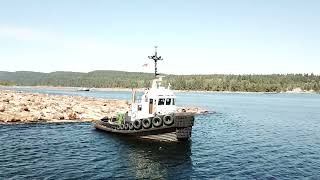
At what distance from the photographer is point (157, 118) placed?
3897 cm

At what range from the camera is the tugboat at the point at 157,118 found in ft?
125

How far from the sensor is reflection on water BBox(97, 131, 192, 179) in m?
28.5

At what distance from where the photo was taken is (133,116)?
4331 cm

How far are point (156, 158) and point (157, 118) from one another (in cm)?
642

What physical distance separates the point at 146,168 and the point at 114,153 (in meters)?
6.20

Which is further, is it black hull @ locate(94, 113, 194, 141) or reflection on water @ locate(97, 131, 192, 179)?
black hull @ locate(94, 113, 194, 141)

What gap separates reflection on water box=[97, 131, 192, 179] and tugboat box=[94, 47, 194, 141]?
0.86m

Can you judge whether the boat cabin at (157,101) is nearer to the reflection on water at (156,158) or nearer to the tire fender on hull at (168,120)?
Result: the tire fender on hull at (168,120)

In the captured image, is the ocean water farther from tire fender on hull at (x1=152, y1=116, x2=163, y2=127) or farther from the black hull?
tire fender on hull at (x1=152, y1=116, x2=163, y2=127)

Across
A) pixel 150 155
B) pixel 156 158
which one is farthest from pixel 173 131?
pixel 156 158

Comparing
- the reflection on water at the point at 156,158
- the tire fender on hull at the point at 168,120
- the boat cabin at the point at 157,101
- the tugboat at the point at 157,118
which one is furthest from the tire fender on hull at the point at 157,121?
the reflection on water at the point at 156,158

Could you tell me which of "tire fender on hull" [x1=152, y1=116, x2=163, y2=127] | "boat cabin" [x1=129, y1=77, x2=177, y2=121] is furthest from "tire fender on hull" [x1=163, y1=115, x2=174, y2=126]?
"boat cabin" [x1=129, y1=77, x2=177, y2=121]

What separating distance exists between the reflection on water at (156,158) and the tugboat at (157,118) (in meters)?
0.86

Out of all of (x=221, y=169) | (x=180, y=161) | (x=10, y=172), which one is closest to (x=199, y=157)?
(x=180, y=161)
